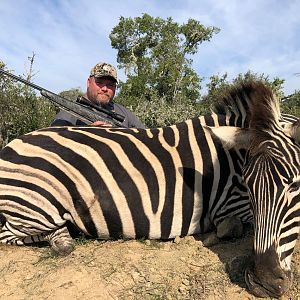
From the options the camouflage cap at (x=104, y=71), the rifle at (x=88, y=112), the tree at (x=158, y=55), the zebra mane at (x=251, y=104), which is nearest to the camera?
the zebra mane at (x=251, y=104)

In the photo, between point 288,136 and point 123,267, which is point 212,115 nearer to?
point 288,136

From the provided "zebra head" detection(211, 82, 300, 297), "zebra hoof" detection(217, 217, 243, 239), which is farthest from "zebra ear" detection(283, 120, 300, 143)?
"zebra hoof" detection(217, 217, 243, 239)

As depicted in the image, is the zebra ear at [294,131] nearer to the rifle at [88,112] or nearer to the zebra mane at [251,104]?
the zebra mane at [251,104]

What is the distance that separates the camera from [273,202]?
2.32 metres

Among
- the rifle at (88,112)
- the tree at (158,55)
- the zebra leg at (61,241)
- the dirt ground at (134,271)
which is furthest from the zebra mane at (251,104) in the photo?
the tree at (158,55)

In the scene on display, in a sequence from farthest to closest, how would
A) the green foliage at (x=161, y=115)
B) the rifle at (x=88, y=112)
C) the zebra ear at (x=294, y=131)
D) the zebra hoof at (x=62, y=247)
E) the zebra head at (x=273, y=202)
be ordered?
the green foliage at (x=161, y=115), the rifle at (x=88, y=112), the zebra hoof at (x=62, y=247), the zebra ear at (x=294, y=131), the zebra head at (x=273, y=202)

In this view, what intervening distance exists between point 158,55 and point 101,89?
2299 cm

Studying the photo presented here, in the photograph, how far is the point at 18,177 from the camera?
3281 millimetres

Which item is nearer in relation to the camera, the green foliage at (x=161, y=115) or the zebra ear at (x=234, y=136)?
the zebra ear at (x=234, y=136)

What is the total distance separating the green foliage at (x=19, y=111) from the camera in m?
9.88

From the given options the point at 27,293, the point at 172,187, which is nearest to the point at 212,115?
the point at 172,187

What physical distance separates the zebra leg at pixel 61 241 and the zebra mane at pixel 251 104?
175 cm

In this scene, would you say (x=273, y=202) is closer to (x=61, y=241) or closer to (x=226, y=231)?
(x=226, y=231)

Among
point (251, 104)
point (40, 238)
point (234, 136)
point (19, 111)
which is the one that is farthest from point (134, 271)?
point (19, 111)
